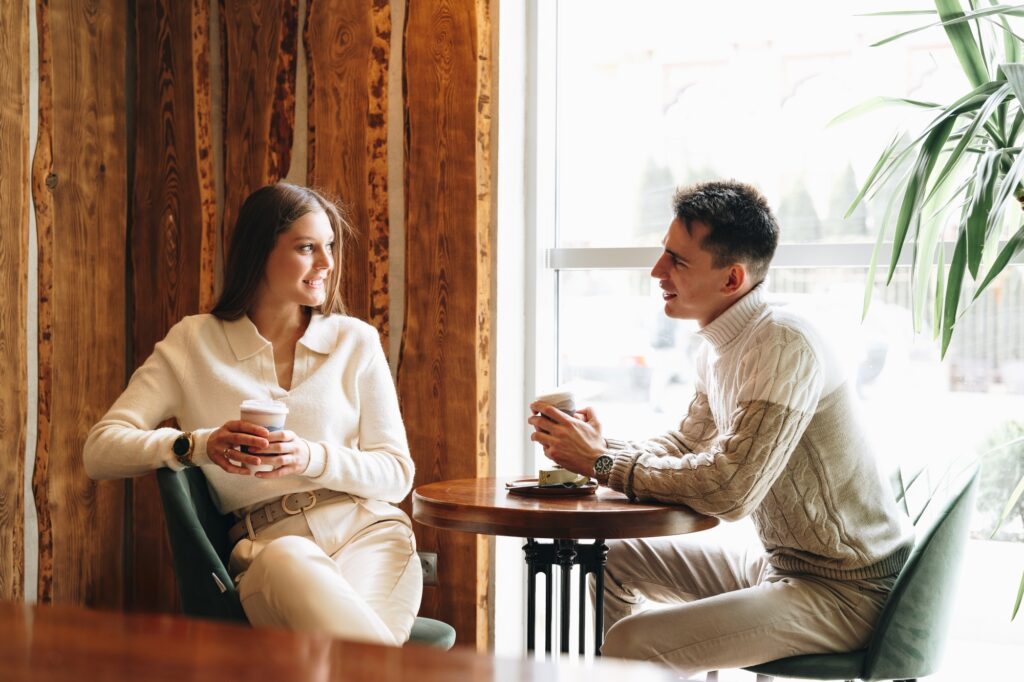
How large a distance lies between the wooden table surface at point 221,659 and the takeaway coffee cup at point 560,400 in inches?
56.7

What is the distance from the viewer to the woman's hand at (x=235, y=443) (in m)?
1.95

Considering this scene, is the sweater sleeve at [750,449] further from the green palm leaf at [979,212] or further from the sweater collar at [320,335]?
the sweater collar at [320,335]

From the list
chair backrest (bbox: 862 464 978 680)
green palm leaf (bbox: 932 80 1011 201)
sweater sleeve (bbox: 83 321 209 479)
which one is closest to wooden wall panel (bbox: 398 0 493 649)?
sweater sleeve (bbox: 83 321 209 479)

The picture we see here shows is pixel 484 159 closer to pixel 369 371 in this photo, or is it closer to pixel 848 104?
pixel 369 371

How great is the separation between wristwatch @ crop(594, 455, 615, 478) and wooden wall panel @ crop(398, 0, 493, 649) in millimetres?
826

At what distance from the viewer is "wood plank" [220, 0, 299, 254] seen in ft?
10.1

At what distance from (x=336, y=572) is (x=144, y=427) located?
0.60 metres

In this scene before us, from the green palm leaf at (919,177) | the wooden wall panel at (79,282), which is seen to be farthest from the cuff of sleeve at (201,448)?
the green palm leaf at (919,177)

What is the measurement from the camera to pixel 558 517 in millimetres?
1890

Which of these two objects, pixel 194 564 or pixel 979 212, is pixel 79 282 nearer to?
pixel 194 564

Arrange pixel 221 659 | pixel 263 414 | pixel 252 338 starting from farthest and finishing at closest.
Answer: pixel 252 338 < pixel 263 414 < pixel 221 659

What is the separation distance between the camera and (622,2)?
10.2ft

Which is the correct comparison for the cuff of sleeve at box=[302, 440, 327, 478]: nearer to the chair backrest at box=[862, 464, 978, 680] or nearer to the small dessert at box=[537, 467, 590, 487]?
the small dessert at box=[537, 467, 590, 487]

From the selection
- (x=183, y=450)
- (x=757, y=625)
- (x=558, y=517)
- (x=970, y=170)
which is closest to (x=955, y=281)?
(x=970, y=170)
